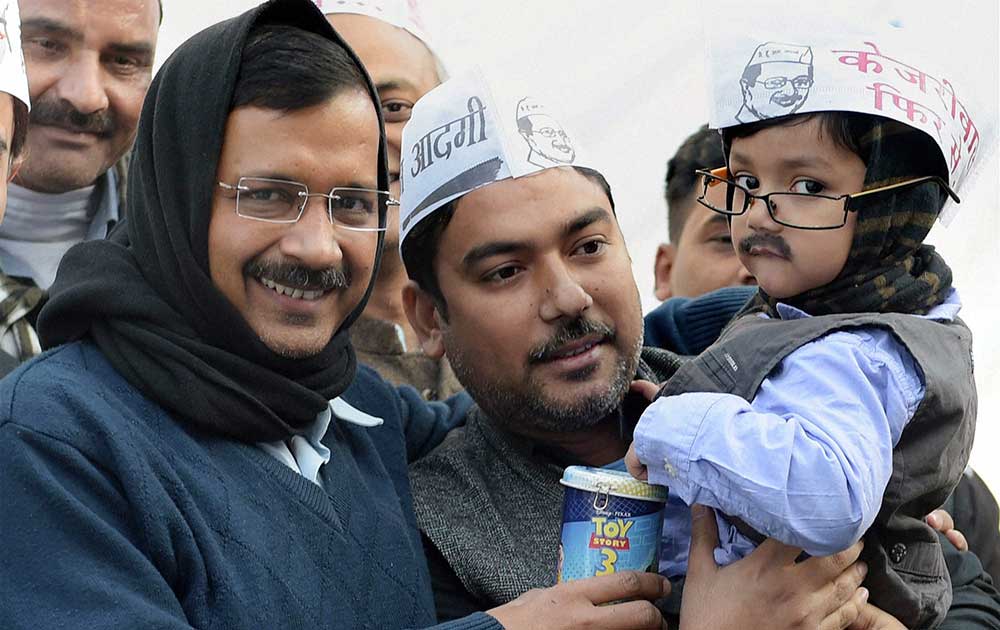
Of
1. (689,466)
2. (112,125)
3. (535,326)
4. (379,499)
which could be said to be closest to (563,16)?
(112,125)

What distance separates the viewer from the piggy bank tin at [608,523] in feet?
7.97

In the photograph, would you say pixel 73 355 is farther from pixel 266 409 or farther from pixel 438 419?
pixel 438 419

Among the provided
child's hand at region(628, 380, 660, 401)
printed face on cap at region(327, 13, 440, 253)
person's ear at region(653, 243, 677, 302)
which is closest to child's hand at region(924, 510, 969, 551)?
child's hand at region(628, 380, 660, 401)

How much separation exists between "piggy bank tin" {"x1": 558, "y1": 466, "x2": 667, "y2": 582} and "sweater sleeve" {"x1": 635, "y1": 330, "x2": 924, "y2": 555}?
88mm

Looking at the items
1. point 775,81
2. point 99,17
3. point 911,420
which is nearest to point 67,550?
point 911,420

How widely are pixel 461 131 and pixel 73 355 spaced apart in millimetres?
1122

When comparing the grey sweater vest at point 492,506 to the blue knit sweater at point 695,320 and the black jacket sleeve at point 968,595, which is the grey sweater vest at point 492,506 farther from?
the black jacket sleeve at point 968,595

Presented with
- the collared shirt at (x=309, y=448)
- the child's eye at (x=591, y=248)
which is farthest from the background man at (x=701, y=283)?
the collared shirt at (x=309, y=448)

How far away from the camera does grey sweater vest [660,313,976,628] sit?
2.35 metres

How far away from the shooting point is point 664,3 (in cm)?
508

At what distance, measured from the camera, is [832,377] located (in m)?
2.28

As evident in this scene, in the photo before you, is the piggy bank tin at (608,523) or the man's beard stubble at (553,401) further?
the man's beard stubble at (553,401)

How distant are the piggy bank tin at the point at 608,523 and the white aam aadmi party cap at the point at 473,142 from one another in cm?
89

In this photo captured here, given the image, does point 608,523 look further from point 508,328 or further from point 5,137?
point 5,137
